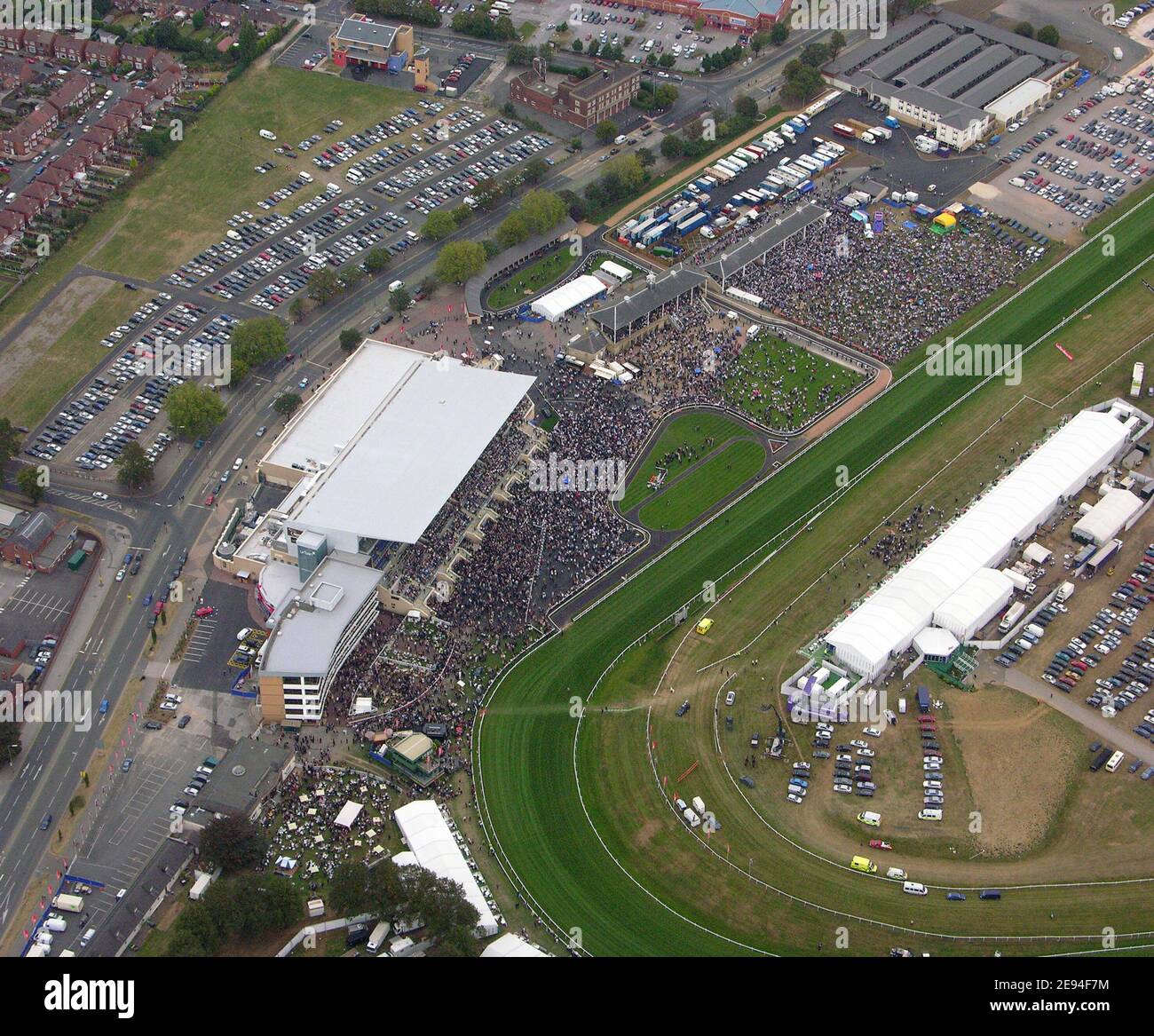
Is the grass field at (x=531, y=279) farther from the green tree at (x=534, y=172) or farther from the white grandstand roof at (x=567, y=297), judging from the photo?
the green tree at (x=534, y=172)

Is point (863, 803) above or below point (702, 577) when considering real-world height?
below

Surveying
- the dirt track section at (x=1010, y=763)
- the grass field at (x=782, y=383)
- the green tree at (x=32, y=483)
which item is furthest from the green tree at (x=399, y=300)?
the dirt track section at (x=1010, y=763)

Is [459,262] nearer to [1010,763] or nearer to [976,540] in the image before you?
[976,540]

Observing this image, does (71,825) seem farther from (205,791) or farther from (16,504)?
(16,504)

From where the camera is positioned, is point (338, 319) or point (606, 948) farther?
point (338, 319)

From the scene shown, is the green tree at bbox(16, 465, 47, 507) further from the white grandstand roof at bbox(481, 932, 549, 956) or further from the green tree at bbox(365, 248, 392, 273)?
the white grandstand roof at bbox(481, 932, 549, 956)

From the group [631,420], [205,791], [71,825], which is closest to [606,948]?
[205,791]

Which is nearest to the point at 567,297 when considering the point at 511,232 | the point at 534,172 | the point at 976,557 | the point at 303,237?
the point at 511,232

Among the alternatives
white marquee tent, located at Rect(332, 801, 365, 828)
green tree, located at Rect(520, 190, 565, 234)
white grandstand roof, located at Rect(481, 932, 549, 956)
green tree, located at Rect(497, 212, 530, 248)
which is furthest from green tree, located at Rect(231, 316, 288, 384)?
white grandstand roof, located at Rect(481, 932, 549, 956)
